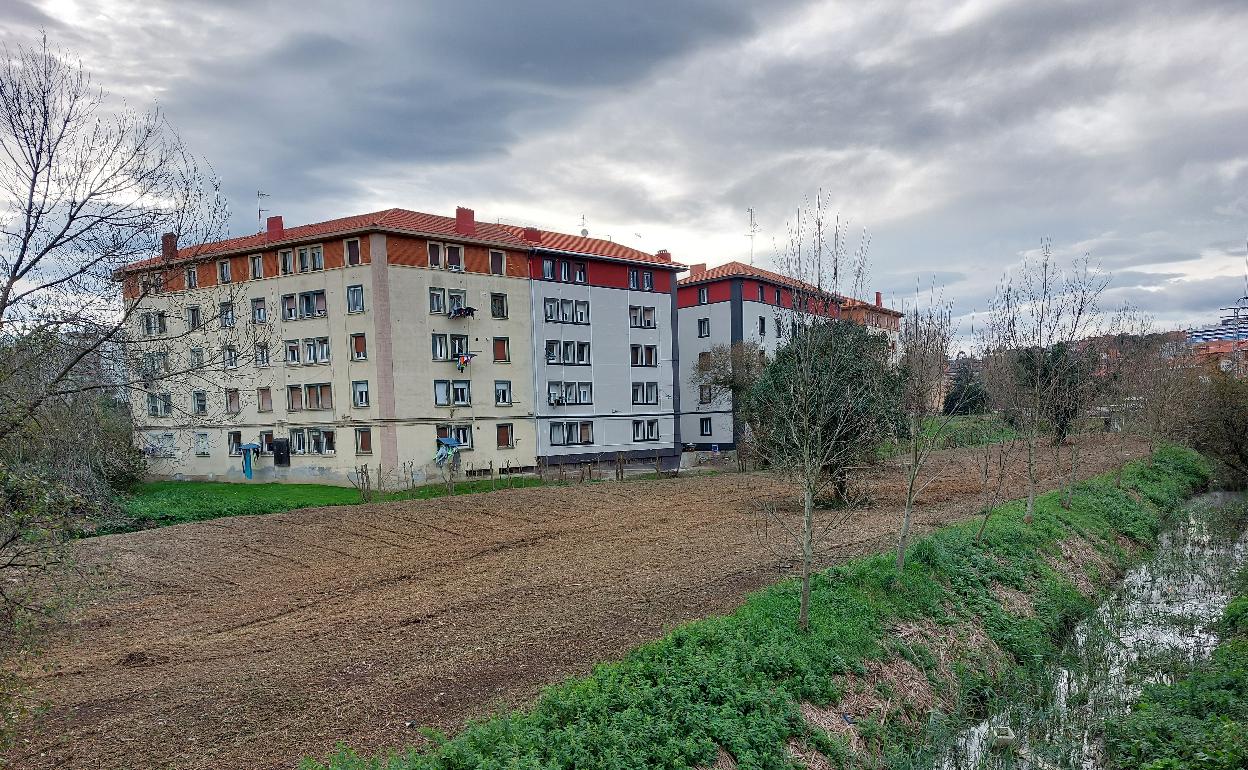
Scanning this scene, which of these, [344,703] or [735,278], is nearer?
[344,703]

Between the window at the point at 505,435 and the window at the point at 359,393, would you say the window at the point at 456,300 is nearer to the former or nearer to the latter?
the window at the point at 359,393

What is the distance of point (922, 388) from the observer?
13539 mm

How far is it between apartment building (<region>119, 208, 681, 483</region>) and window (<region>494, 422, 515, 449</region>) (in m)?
0.08

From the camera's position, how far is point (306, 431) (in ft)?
133

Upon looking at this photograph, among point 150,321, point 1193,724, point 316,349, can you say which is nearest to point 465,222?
point 316,349

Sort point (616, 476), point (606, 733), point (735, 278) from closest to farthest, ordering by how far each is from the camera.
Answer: point (606, 733)
point (616, 476)
point (735, 278)

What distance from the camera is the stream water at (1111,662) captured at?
1051 centimetres

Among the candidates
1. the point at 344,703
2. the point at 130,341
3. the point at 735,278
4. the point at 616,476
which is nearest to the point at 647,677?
the point at 344,703

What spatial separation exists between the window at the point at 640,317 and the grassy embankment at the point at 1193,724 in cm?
4037

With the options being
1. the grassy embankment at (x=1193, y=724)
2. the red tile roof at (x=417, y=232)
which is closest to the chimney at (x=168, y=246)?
the grassy embankment at (x=1193, y=724)

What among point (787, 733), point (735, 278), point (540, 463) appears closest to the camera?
point (787, 733)

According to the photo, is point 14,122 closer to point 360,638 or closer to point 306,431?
point 360,638

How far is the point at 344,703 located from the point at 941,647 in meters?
10.4

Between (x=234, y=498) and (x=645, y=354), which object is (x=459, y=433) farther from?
(x=645, y=354)
